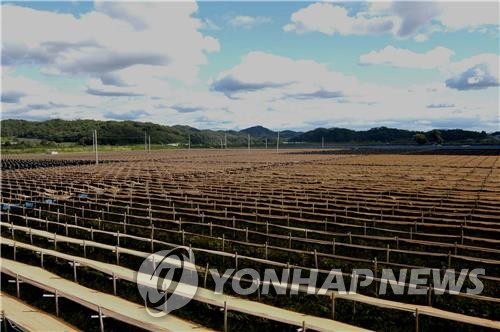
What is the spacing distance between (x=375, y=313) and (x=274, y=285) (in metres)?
2.89

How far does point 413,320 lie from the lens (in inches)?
442

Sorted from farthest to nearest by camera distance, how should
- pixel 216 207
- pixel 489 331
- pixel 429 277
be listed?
pixel 216 207 → pixel 429 277 → pixel 489 331

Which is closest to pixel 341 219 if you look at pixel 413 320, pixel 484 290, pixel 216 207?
pixel 216 207

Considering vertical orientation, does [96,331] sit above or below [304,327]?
below

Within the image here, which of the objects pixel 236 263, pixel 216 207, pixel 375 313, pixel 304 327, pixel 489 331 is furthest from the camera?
pixel 216 207

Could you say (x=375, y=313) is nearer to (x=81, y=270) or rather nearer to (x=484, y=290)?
(x=484, y=290)

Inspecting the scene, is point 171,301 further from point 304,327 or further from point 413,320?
point 413,320

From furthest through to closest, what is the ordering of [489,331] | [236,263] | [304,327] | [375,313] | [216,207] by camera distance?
1. [216,207]
2. [236,263]
3. [375,313]
4. [489,331]
5. [304,327]

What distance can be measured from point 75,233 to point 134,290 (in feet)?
29.5

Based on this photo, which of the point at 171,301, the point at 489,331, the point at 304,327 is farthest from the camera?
the point at 171,301

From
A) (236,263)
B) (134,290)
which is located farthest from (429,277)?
(134,290)

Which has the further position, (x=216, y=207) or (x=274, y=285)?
(x=216, y=207)

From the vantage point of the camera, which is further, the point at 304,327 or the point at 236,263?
the point at 236,263

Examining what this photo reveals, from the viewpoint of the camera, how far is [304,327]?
957cm
